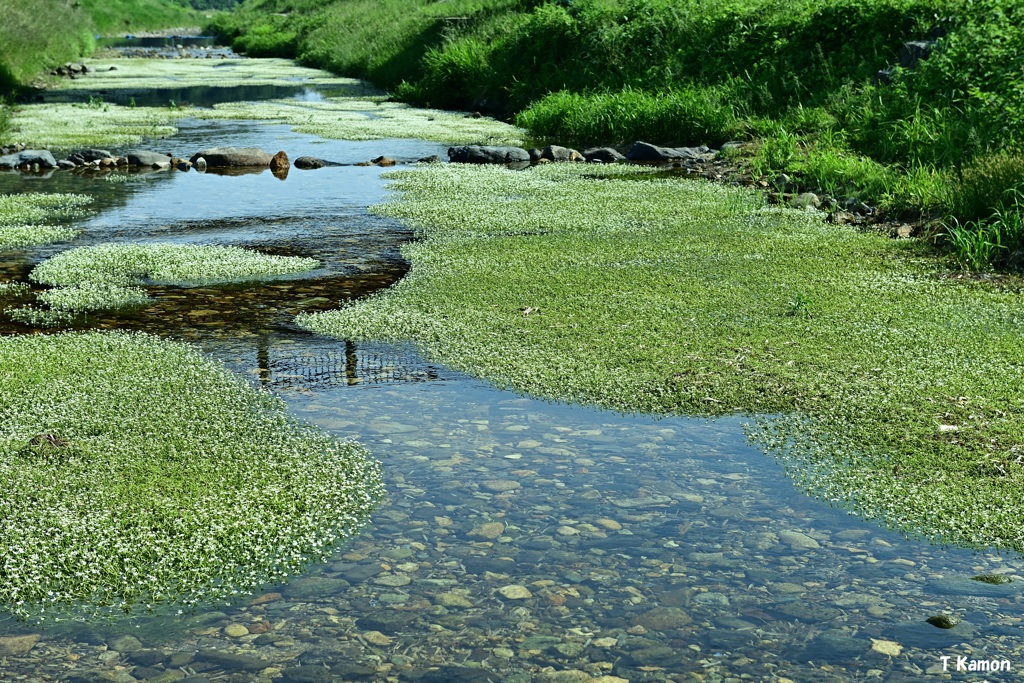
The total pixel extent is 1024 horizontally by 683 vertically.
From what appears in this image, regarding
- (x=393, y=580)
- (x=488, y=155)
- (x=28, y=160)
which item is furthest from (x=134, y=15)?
(x=393, y=580)

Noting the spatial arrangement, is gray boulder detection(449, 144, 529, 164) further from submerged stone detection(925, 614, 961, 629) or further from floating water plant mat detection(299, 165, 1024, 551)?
submerged stone detection(925, 614, 961, 629)

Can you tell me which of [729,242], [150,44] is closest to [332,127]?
[729,242]

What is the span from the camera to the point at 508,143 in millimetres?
23703

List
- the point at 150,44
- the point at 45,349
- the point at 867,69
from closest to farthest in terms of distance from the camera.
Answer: the point at 45,349 < the point at 867,69 < the point at 150,44

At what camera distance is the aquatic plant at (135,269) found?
1042 cm

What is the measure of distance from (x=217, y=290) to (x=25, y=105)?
81.4 feet

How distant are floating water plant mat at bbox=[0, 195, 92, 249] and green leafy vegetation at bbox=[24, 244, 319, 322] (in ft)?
3.73

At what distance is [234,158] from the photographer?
69.4ft

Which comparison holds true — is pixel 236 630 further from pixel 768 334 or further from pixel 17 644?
pixel 768 334

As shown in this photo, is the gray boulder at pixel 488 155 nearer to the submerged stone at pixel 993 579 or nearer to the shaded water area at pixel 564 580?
the shaded water area at pixel 564 580

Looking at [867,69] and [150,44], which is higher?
[150,44]

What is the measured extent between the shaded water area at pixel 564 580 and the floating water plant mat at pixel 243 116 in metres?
17.8

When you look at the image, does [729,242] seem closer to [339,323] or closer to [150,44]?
[339,323]

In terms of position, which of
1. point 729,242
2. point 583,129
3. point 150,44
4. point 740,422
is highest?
point 150,44
